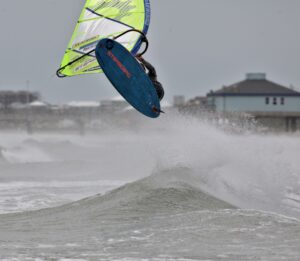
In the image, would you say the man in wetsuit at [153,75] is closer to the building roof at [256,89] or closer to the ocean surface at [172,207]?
the ocean surface at [172,207]

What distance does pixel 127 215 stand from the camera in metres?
12.6

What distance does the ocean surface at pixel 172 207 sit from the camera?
9602mm

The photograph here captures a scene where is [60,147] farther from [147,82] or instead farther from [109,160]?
[147,82]

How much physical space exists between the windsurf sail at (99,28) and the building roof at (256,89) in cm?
4568

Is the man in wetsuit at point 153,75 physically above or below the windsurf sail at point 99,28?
below

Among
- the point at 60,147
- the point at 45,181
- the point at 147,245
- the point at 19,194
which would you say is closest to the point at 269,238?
the point at 147,245

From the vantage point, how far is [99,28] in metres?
12.5

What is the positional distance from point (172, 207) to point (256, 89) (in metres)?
46.3

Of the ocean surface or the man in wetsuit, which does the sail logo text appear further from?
the ocean surface

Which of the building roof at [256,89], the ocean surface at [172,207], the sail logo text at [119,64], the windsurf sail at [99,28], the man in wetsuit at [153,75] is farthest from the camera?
the building roof at [256,89]

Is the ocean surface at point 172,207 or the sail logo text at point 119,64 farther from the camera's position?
the sail logo text at point 119,64

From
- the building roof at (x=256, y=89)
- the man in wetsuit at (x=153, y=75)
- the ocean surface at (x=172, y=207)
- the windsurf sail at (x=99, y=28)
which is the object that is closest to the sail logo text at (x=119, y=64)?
the man in wetsuit at (x=153, y=75)

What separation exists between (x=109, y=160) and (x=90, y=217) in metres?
24.6

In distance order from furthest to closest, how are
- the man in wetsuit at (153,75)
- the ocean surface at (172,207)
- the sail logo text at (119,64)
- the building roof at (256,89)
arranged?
the building roof at (256,89)
the man in wetsuit at (153,75)
the sail logo text at (119,64)
the ocean surface at (172,207)
